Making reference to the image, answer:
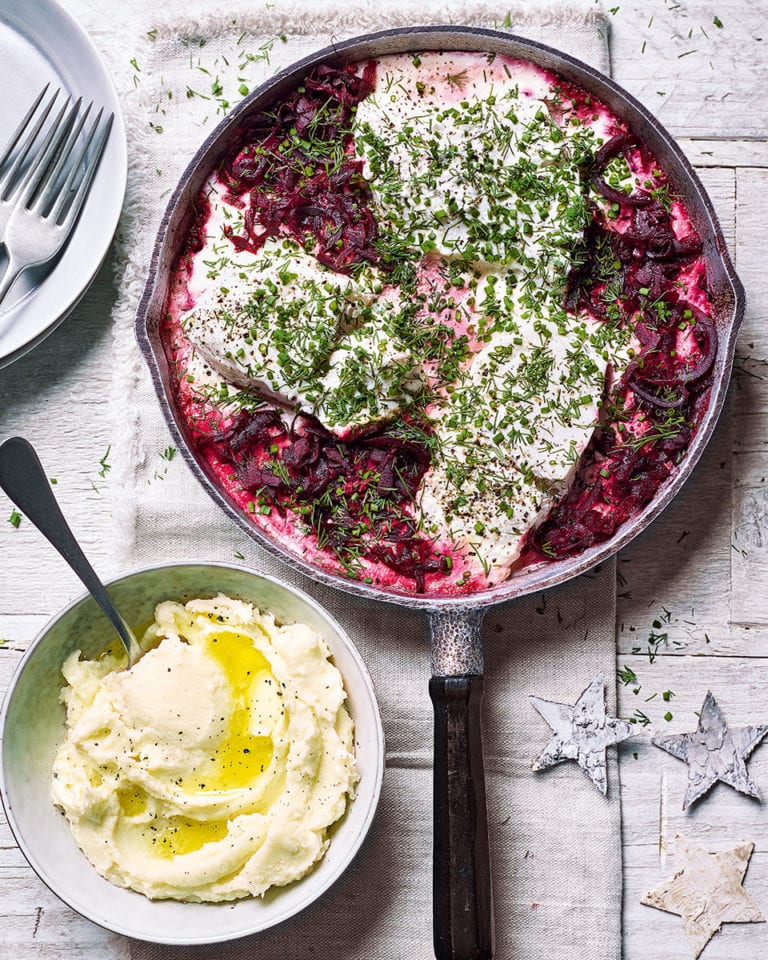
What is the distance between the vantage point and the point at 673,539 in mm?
3492

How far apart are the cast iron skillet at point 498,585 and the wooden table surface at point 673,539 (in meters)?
0.35

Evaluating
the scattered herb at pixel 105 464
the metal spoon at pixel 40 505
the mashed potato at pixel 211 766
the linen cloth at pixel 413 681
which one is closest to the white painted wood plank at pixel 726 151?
the linen cloth at pixel 413 681

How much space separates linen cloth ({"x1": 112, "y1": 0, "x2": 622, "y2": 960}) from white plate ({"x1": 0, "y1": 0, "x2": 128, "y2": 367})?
14 centimetres

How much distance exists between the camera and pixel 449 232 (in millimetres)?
3307

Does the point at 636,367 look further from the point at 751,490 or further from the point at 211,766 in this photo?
the point at 211,766

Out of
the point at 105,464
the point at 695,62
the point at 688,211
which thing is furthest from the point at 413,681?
the point at 695,62

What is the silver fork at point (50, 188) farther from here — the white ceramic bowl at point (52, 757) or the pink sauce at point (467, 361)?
the white ceramic bowl at point (52, 757)

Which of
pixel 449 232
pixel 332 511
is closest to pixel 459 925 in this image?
pixel 332 511

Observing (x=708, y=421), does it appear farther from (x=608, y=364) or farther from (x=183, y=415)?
(x=183, y=415)

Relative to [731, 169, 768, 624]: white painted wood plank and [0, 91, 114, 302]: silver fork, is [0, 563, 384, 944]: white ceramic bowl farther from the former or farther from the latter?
[731, 169, 768, 624]: white painted wood plank

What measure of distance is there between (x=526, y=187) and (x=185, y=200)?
1.15 m

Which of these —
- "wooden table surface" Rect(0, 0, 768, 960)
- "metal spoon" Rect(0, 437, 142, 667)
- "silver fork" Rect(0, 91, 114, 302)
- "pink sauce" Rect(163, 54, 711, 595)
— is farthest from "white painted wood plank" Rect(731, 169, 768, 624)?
"silver fork" Rect(0, 91, 114, 302)

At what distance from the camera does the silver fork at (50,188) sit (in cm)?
339

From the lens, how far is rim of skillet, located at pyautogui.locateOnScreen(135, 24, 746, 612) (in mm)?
3137
